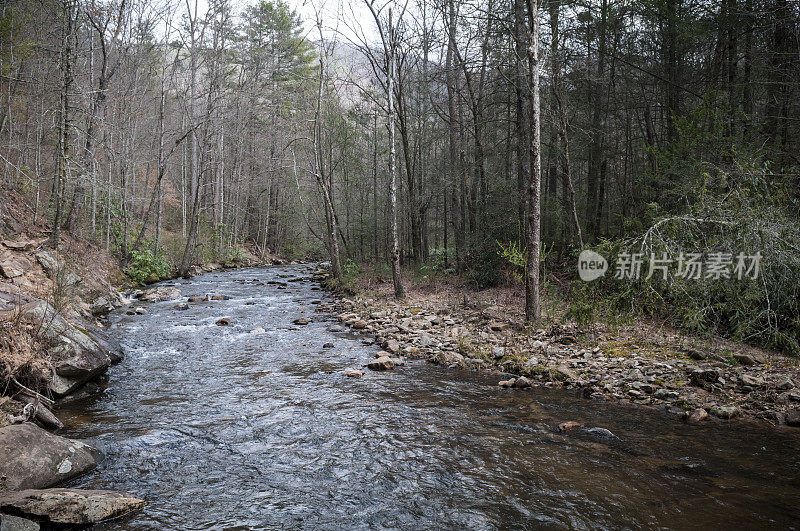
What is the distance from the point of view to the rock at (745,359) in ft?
20.2

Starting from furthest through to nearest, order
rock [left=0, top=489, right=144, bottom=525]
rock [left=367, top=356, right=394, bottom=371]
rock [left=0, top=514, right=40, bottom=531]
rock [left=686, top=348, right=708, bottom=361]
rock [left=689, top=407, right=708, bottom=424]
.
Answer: rock [left=367, top=356, right=394, bottom=371] < rock [left=686, top=348, right=708, bottom=361] < rock [left=689, top=407, right=708, bottom=424] < rock [left=0, top=489, right=144, bottom=525] < rock [left=0, top=514, right=40, bottom=531]

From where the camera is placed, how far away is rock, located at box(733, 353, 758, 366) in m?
6.15

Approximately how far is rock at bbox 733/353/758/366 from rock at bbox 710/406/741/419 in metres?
1.25

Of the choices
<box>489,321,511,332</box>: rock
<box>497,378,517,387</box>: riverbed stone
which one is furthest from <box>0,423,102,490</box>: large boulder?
<box>489,321,511,332</box>: rock

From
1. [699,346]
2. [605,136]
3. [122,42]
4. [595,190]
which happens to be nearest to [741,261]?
[699,346]

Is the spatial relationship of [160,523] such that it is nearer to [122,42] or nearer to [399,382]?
[399,382]

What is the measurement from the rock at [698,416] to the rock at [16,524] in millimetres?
6534

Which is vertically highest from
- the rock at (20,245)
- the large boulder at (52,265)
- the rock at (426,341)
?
the rock at (20,245)

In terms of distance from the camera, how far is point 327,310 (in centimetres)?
1324

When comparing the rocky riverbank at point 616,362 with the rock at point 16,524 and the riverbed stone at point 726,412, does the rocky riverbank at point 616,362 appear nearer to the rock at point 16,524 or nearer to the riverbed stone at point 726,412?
the riverbed stone at point 726,412

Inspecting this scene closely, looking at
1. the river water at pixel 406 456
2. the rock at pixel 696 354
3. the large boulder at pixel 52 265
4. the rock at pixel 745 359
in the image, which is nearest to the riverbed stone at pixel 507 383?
the river water at pixel 406 456

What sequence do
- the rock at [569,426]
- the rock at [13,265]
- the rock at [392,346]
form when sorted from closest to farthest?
the rock at [569,426] → the rock at [13,265] → the rock at [392,346]

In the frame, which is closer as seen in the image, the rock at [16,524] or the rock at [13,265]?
the rock at [16,524]

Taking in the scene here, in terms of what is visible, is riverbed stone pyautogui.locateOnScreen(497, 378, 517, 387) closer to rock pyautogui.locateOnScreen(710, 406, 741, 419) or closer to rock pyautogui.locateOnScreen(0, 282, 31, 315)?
rock pyautogui.locateOnScreen(710, 406, 741, 419)
